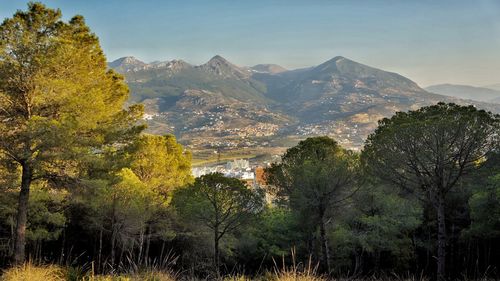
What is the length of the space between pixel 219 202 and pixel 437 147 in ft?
31.5

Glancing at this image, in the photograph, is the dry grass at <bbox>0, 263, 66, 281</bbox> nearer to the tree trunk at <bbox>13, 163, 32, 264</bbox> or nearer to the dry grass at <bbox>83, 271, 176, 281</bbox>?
the dry grass at <bbox>83, 271, 176, 281</bbox>

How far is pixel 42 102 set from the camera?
33.5 feet

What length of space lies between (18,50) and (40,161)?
296 cm

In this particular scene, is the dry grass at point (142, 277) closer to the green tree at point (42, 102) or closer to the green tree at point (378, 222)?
the green tree at point (42, 102)

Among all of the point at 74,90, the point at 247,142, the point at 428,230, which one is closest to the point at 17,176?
the point at 74,90

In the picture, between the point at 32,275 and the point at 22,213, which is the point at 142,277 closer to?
the point at 32,275

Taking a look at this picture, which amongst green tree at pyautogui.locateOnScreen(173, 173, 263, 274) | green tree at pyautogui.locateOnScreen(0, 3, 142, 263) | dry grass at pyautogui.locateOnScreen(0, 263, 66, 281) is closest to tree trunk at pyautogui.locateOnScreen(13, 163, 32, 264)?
green tree at pyautogui.locateOnScreen(0, 3, 142, 263)

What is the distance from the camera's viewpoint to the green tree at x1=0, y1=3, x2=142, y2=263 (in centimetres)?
981

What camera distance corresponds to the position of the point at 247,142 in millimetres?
150750

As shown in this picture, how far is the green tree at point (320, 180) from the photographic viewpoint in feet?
50.9

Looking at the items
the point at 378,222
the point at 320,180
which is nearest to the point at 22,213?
the point at 320,180

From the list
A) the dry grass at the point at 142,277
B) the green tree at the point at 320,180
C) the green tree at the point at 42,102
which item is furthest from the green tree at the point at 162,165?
the dry grass at the point at 142,277

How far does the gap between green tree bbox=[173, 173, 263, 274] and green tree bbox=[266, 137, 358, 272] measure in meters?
1.93

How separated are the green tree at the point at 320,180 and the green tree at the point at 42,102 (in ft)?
27.3
